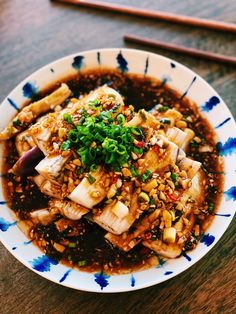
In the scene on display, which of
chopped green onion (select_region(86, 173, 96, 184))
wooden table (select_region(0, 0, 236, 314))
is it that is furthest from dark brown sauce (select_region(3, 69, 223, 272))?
chopped green onion (select_region(86, 173, 96, 184))

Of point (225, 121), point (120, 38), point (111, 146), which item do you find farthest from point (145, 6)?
point (111, 146)

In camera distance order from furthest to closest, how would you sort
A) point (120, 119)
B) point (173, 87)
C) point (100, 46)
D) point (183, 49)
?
point (100, 46) → point (183, 49) → point (173, 87) → point (120, 119)

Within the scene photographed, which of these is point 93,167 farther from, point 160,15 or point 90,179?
point 160,15

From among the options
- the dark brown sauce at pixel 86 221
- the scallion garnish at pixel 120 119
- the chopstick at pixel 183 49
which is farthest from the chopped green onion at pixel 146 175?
the chopstick at pixel 183 49

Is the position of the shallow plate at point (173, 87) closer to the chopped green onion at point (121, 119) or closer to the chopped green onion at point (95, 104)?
the chopped green onion at point (95, 104)

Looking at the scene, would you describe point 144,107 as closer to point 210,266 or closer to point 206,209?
point 206,209

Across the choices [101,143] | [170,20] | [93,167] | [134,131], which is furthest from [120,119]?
[170,20]
